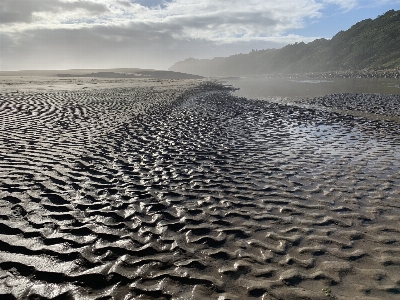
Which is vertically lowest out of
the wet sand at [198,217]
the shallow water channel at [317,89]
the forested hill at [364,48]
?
the wet sand at [198,217]

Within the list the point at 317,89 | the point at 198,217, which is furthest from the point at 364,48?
the point at 198,217

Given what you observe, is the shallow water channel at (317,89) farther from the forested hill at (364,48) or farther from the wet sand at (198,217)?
the forested hill at (364,48)

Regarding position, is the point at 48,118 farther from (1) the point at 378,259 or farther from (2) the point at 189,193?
(1) the point at 378,259

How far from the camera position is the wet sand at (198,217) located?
18.6ft

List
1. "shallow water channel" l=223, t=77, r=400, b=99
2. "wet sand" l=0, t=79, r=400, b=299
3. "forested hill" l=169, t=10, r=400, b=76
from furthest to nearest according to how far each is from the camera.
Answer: "forested hill" l=169, t=10, r=400, b=76
"shallow water channel" l=223, t=77, r=400, b=99
"wet sand" l=0, t=79, r=400, b=299

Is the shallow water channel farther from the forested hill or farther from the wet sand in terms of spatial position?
the forested hill

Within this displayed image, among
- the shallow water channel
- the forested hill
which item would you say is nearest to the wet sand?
the shallow water channel

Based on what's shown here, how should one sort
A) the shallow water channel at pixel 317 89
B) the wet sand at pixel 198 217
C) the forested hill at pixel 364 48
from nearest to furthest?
the wet sand at pixel 198 217 → the shallow water channel at pixel 317 89 → the forested hill at pixel 364 48

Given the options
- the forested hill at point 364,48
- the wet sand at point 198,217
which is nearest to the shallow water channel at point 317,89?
the wet sand at point 198,217

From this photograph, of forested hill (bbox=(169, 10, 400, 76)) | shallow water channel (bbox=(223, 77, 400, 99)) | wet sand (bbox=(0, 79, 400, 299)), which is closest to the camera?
wet sand (bbox=(0, 79, 400, 299))

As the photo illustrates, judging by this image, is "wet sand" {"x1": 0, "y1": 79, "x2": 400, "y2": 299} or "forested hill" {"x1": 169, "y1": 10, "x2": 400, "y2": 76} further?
"forested hill" {"x1": 169, "y1": 10, "x2": 400, "y2": 76}

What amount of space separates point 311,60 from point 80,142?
194999mm

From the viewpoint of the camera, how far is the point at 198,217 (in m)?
8.30

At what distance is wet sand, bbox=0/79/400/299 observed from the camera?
5.68 m
